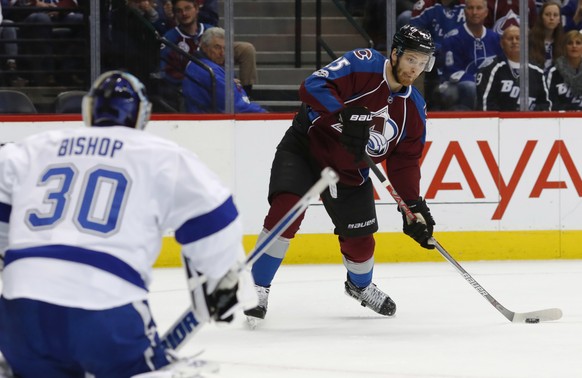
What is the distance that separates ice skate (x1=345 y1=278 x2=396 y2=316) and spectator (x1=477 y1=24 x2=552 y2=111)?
2.13 metres

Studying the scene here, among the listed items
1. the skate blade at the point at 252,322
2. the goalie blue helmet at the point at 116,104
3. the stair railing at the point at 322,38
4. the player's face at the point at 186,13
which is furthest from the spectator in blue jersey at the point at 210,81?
the goalie blue helmet at the point at 116,104

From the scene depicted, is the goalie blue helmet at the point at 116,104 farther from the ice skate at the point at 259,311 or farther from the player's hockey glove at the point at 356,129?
the ice skate at the point at 259,311

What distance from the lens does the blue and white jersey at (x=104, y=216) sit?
7.08ft

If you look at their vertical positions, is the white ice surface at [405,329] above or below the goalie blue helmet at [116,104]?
below

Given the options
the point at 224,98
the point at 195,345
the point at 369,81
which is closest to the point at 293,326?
the point at 195,345

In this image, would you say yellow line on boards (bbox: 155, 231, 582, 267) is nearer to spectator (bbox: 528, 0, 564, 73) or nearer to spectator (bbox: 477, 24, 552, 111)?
spectator (bbox: 477, 24, 552, 111)

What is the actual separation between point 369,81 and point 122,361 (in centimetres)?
230

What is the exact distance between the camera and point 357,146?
4148 millimetres

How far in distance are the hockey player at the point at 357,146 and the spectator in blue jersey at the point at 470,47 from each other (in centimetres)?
211

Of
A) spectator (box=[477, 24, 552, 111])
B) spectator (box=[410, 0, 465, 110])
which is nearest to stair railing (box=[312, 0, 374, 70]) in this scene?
spectator (box=[410, 0, 465, 110])

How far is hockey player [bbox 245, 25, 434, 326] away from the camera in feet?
13.7

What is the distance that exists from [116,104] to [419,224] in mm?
2223

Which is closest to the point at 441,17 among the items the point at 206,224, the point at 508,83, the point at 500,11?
the point at 500,11

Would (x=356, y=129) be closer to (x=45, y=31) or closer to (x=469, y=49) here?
(x=469, y=49)
